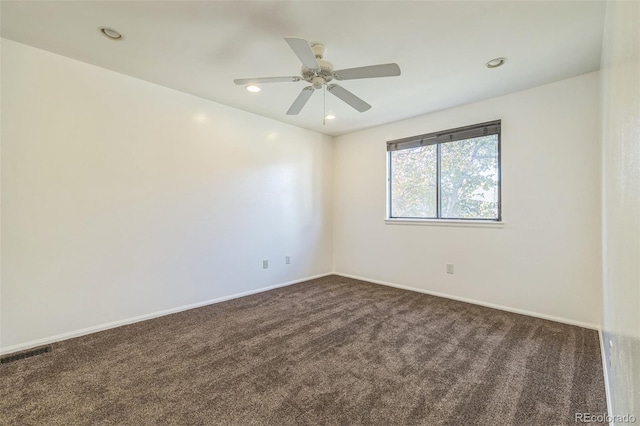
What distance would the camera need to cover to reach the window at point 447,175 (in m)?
3.44

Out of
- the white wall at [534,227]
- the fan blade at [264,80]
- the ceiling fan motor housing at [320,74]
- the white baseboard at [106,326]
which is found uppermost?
the ceiling fan motor housing at [320,74]

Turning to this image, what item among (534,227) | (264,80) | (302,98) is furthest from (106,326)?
(534,227)

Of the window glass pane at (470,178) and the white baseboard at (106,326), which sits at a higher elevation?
the window glass pane at (470,178)

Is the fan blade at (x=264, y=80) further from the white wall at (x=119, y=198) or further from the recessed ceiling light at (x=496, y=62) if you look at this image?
the recessed ceiling light at (x=496, y=62)

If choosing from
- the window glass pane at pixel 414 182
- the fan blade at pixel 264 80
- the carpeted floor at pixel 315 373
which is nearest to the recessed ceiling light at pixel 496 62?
the window glass pane at pixel 414 182

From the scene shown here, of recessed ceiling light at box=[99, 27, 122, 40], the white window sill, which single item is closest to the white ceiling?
recessed ceiling light at box=[99, 27, 122, 40]

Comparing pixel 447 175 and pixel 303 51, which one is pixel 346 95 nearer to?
pixel 303 51

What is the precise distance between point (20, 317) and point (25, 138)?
1503 millimetres

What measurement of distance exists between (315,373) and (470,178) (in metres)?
3.03

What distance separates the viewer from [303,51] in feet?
5.82

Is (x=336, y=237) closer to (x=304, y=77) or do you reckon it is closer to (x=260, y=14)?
(x=304, y=77)

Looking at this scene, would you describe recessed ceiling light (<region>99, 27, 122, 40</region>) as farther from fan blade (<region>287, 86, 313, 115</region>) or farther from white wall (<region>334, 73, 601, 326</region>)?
white wall (<region>334, 73, 601, 326</region>)

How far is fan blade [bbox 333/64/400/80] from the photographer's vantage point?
191 cm

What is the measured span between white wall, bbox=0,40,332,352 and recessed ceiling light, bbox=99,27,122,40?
0.66 metres
